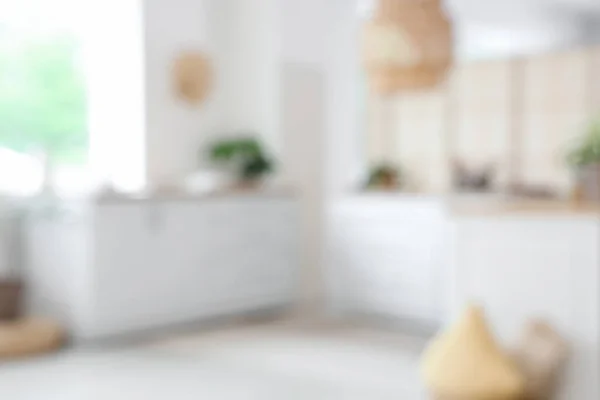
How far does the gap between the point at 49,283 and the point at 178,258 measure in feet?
2.69

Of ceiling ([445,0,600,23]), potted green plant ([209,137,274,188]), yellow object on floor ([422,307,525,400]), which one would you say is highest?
ceiling ([445,0,600,23])

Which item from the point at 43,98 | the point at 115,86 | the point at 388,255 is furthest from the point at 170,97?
the point at 388,255

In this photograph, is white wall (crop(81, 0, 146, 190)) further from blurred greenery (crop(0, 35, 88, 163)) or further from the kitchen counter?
the kitchen counter

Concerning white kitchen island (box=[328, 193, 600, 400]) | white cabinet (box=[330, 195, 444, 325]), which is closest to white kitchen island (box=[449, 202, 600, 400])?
white kitchen island (box=[328, 193, 600, 400])

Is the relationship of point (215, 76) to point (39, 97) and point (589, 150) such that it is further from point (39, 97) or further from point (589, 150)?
point (589, 150)

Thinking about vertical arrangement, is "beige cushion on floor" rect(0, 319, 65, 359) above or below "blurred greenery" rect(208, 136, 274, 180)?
below

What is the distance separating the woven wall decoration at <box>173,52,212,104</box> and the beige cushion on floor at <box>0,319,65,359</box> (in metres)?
2.03

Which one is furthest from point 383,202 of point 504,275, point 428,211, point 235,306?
point 504,275

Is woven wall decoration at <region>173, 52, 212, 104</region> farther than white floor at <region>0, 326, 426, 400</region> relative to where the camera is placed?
Yes

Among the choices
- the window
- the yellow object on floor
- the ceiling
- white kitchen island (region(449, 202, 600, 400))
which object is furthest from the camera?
the ceiling

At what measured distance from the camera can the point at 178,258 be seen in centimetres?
541

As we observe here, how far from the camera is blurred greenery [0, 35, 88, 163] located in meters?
5.54

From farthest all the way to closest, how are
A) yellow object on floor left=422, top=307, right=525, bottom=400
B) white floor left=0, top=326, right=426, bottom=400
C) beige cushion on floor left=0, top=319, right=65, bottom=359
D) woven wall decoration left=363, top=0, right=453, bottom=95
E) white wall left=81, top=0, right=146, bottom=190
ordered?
white wall left=81, top=0, right=146, bottom=190 → beige cushion on floor left=0, top=319, right=65, bottom=359 → white floor left=0, top=326, right=426, bottom=400 → woven wall decoration left=363, top=0, right=453, bottom=95 → yellow object on floor left=422, top=307, right=525, bottom=400

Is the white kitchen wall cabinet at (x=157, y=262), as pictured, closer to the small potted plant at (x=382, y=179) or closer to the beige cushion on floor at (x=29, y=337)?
the beige cushion on floor at (x=29, y=337)
